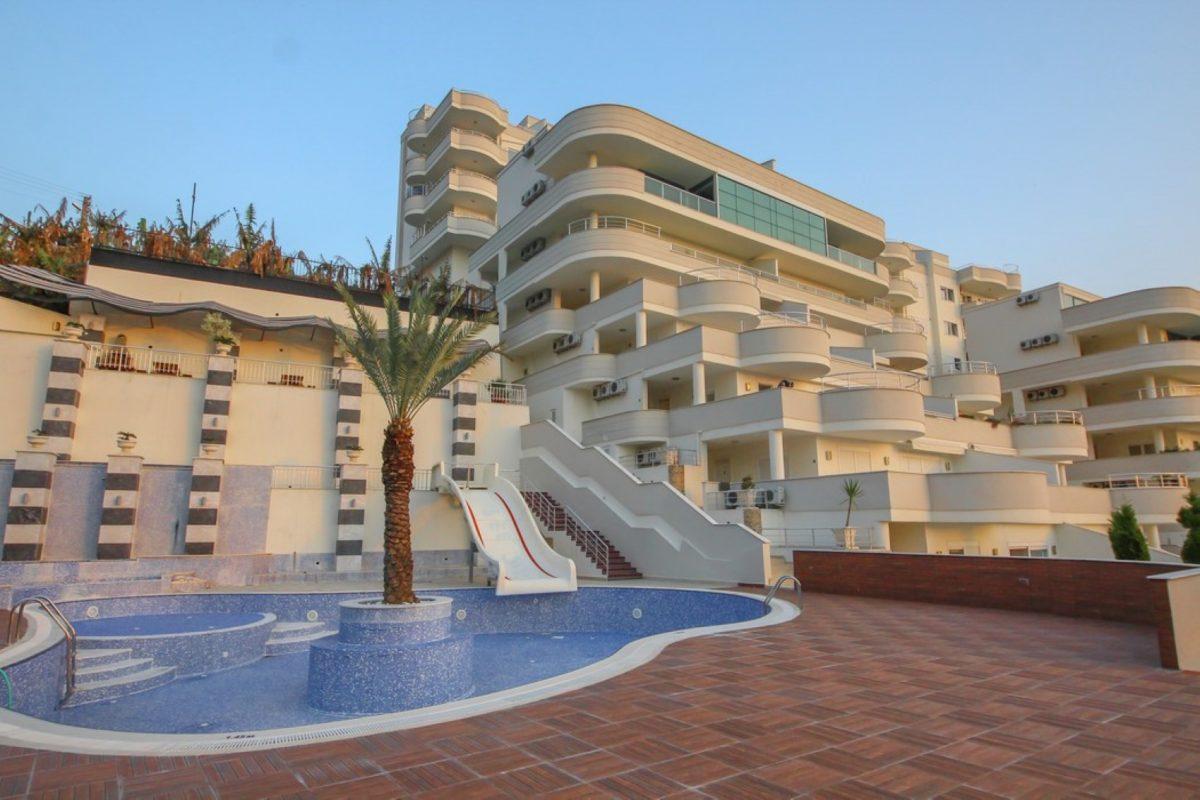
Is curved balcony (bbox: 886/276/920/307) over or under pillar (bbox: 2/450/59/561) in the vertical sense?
over

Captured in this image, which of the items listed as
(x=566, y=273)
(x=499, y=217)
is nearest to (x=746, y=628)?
(x=566, y=273)

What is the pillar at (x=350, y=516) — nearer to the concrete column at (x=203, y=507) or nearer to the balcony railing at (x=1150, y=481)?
the concrete column at (x=203, y=507)

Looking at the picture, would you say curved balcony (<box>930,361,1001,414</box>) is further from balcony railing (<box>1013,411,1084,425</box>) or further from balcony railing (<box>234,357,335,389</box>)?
balcony railing (<box>234,357,335,389</box>)

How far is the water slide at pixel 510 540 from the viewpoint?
1529 centimetres

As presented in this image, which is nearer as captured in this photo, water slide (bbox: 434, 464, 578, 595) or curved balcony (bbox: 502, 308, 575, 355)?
water slide (bbox: 434, 464, 578, 595)

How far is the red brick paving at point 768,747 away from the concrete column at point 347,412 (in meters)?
16.6

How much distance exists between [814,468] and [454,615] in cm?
1447

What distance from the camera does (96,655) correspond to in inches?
386

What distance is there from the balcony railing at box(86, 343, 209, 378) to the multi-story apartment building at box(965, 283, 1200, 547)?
35267 mm

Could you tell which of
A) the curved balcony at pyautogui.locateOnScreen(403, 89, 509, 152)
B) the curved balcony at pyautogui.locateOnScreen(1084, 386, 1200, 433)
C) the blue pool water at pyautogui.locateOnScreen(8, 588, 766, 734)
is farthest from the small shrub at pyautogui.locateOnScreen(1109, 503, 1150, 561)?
the curved balcony at pyautogui.locateOnScreen(403, 89, 509, 152)

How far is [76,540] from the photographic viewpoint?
17328 mm

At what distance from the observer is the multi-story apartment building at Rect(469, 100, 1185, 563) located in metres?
21.2

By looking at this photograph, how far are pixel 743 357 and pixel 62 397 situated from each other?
21874 millimetres

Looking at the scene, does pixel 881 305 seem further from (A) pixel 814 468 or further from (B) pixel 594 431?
(B) pixel 594 431
